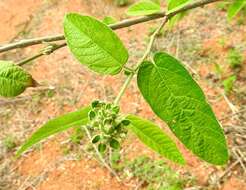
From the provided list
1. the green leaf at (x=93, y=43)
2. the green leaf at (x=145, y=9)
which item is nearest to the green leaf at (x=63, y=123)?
the green leaf at (x=93, y=43)

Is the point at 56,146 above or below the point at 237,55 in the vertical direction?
below

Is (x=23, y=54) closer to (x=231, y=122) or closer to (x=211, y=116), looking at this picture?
(x=231, y=122)

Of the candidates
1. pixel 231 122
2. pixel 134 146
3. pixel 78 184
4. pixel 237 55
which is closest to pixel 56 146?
pixel 78 184

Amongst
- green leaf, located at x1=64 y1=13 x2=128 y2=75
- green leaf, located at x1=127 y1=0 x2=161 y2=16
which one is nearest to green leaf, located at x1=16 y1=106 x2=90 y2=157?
green leaf, located at x1=64 y1=13 x2=128 y2=75

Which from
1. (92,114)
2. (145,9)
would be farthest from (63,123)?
(145,9)

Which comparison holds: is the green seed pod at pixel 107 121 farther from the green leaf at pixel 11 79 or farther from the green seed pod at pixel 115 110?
the green leaf at pixel 11 79

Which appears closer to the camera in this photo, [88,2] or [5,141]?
[5,141]

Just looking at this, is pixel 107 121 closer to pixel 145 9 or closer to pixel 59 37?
pixel 59 37
